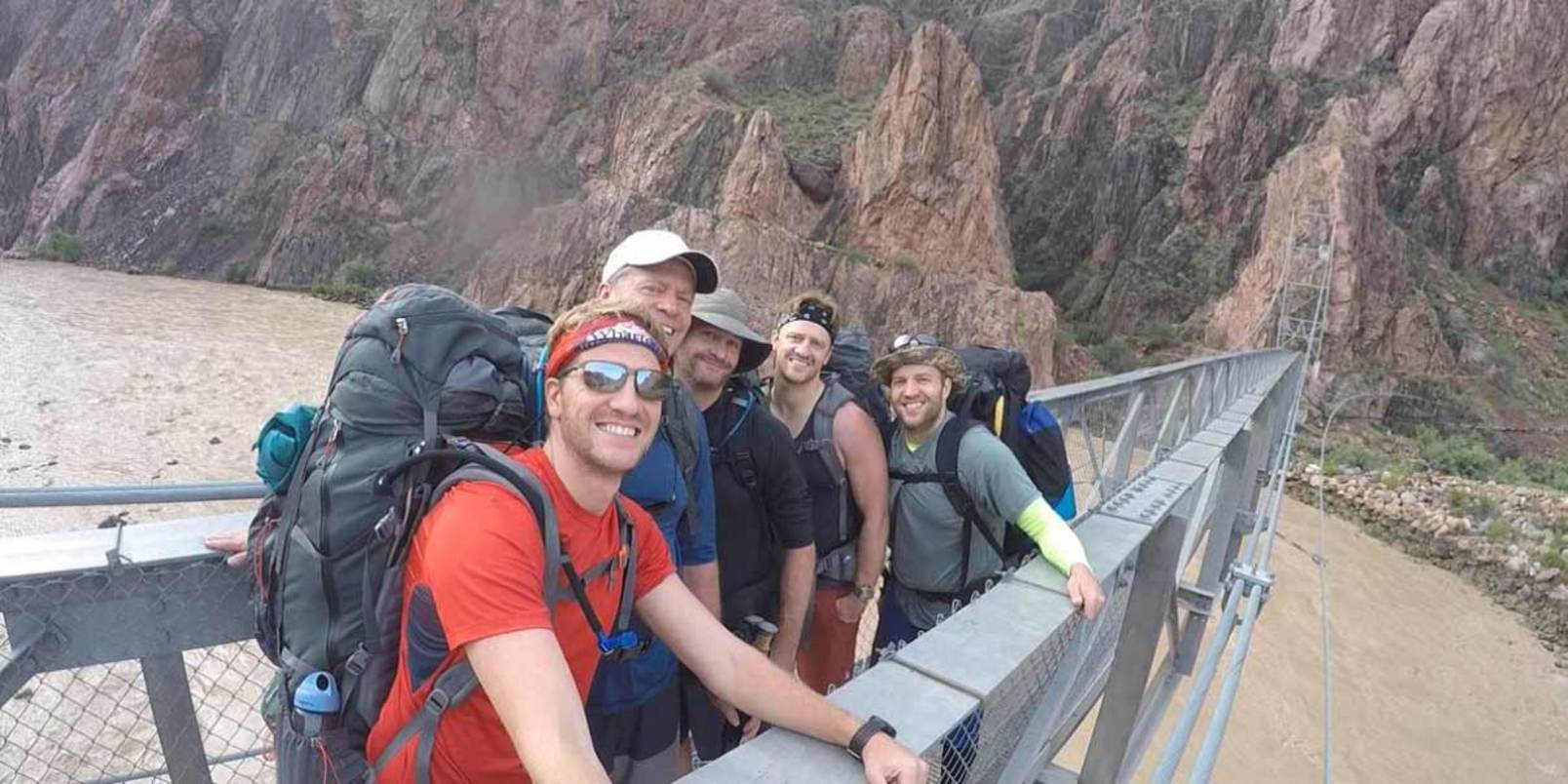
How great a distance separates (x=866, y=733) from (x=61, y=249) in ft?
174

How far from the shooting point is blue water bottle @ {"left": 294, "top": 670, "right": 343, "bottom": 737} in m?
1.38

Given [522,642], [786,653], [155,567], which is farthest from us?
[786,653]

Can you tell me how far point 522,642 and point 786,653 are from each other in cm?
138

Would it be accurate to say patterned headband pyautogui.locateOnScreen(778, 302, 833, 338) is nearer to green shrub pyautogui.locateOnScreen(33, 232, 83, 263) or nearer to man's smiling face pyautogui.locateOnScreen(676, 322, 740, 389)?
man's smiling face pyautogui.locateOnScreen(676, 322, 740, 389)

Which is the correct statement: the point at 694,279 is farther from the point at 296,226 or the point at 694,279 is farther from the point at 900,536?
the point at 296,226

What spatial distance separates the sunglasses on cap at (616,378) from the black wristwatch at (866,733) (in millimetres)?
670

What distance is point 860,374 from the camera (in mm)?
2869

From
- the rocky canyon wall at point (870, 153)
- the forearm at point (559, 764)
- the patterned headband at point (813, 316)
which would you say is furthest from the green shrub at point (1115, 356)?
the forearm at point (559, 764)

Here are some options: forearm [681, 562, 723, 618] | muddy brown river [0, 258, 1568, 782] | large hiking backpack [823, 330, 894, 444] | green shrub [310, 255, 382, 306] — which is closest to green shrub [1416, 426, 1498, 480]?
muddy brown river [0, 258, 1568, 782]

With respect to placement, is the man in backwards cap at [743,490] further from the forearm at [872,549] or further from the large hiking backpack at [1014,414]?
the large hiking backpack at [1014,414]

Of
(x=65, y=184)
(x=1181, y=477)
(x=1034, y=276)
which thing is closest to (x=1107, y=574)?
(x=1181, y=477)

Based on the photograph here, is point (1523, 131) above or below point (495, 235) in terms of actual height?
above

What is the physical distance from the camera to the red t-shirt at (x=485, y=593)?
3.78 ft

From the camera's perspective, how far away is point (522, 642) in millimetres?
1141
